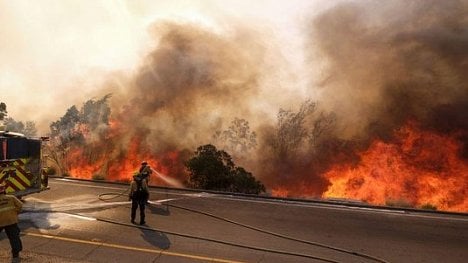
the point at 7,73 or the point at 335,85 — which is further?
the point at 7,73

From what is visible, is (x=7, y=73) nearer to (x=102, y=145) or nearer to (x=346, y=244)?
(x=102, y=145)

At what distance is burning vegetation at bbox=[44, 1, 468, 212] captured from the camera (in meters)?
20.6

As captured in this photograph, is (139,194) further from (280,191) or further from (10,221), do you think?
(280,191)

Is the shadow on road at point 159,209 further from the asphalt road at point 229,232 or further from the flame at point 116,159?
the flame at point 116,159

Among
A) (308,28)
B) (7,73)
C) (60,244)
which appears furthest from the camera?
(7,73)

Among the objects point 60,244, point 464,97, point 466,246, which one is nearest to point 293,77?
point 464,97

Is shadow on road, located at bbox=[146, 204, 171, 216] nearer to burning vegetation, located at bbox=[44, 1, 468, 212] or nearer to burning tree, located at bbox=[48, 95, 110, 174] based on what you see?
burning vegetation, located at bbox=[44, 1, 468, 212]

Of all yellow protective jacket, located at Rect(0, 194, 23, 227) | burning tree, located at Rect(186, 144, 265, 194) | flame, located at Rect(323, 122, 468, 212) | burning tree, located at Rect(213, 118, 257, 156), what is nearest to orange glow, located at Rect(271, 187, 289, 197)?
flame, located at Rect(323, 122, 468, 212)

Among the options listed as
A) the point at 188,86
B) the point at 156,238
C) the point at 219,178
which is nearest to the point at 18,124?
the point at 188,86

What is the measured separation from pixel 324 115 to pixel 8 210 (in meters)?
18.5

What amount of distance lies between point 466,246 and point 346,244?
2.87 metres

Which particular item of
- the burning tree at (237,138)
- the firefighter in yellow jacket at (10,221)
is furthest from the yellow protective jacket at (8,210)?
the burning tree at (237,138)

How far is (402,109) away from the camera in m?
22.9

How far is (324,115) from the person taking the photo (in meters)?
24.4
